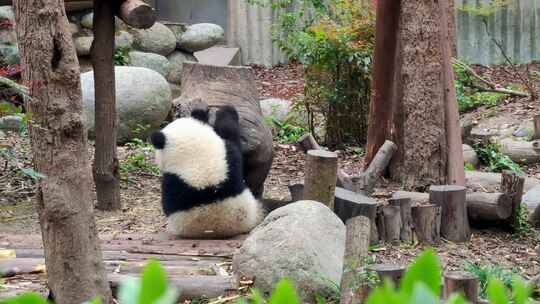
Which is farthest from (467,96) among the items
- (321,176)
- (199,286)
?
(199,286)

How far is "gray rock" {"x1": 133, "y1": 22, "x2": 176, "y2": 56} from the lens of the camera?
1195 cm

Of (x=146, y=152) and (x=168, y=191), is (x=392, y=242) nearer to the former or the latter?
(x=168, y=191)

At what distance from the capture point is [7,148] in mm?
3305

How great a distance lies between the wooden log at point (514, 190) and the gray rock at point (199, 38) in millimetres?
7621

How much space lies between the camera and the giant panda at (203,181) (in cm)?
495

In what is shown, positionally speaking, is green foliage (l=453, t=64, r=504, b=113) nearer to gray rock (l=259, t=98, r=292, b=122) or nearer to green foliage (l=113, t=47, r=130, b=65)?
gray rock (l=259, t=98, r=292, b=122)

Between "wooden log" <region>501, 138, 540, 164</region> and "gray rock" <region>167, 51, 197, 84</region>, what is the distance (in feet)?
17.6

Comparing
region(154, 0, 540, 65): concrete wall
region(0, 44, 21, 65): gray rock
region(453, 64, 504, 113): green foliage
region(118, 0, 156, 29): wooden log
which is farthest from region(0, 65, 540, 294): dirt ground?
region(154, 0, 540, 65): concrete wall

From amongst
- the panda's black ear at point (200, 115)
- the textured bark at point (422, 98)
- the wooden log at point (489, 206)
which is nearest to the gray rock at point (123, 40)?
the textured bark at point (422, 98)

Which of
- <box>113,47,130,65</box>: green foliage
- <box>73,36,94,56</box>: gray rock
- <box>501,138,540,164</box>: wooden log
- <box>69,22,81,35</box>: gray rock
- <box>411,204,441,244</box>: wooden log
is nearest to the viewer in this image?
<box>411,204,441,244</box>: wooden log

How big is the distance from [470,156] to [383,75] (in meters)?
1.39

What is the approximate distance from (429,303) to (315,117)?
28.9 feet

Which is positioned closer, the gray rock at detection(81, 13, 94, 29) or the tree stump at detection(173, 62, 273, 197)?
the tree stump at detection(173, 62, 273, 197)

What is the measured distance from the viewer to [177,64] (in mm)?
12328
